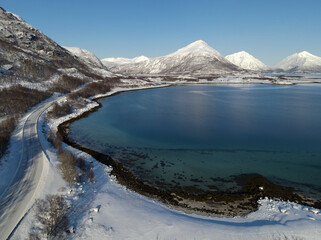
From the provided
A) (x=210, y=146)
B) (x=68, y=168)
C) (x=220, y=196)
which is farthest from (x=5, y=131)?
(x=220, y=196)

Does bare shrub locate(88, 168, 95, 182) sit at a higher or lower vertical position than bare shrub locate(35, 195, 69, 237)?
lower

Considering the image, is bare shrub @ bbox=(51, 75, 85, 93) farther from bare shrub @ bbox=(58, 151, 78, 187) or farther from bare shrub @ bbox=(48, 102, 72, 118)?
bare shrub @ bbox=(58, 151, 78, 187)

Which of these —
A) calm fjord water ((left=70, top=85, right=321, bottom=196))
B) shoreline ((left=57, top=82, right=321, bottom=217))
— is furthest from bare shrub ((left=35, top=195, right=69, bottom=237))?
calm fjord water ((left=70, top=85, right=321, bottom=196))

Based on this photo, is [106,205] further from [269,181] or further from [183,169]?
[269,181]

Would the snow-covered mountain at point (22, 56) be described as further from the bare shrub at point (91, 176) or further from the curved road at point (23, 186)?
the bare shrub at point (91, 176)

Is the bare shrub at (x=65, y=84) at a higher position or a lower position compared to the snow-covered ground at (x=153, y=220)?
higher

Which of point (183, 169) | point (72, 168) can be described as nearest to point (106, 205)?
point (72, 168)

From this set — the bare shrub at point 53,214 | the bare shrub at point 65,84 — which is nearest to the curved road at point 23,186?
the bare shrub at point 53,214
